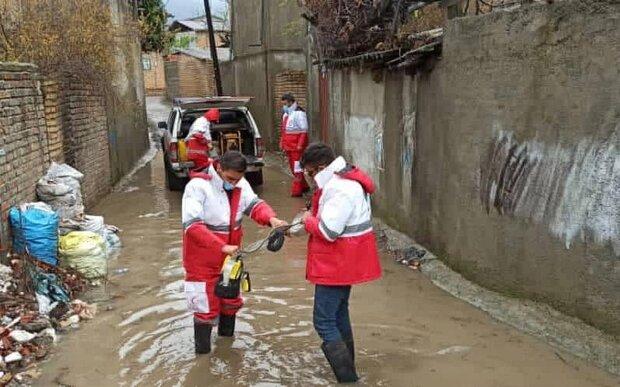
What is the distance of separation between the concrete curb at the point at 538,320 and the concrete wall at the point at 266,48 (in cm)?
1100

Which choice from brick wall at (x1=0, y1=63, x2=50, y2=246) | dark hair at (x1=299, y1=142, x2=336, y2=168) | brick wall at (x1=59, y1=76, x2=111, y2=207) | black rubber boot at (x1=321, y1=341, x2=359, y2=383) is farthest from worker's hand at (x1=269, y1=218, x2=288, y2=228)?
brick wall at (x1=59, y1=76, x2=111, y2=207)

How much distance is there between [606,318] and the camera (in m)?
4.21

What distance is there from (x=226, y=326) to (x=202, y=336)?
38 centimetres

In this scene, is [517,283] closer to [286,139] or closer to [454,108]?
[454,108]

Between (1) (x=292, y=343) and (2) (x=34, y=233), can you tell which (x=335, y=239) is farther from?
(2) (x=34, y=233)

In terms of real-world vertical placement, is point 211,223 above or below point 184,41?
below

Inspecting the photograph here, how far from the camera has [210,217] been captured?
4.34 m

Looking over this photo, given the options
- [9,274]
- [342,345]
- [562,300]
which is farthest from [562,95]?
[9,274]

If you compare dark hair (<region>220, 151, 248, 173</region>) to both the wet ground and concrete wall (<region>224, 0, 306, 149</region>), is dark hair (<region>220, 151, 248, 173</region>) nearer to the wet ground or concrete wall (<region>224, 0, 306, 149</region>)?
the wet ground

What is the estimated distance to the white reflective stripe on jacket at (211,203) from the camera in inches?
165

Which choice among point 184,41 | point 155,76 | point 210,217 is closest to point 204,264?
point 210,217

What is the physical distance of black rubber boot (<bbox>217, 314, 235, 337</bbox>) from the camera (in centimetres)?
487

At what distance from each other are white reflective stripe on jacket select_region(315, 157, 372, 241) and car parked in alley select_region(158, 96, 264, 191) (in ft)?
24.4

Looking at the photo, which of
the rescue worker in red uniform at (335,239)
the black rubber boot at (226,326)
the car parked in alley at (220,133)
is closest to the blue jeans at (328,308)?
the rescue worker in red uniform at (335,239)
